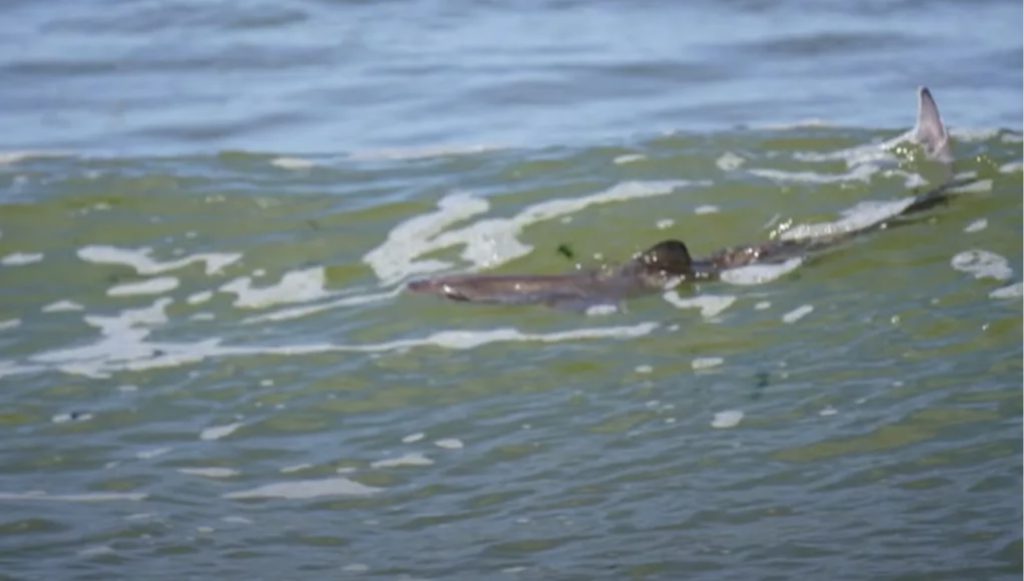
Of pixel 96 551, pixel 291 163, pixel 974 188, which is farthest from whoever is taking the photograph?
pixel 291 163

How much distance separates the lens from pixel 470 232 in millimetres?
6766

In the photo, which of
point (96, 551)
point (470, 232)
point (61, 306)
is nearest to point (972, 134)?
point (470, 232)

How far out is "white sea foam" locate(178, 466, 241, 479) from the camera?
4.49 metres

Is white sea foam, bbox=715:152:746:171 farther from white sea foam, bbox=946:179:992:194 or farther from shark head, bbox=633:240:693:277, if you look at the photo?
shark head, bbox=633:240:693:277

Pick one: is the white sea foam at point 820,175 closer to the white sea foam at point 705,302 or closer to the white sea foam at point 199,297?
the white sea foam at point 705,302

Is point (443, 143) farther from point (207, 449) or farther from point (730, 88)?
point (207, 449)

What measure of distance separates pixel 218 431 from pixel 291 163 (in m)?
2.92

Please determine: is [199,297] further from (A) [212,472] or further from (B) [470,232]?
(A) [212,472]

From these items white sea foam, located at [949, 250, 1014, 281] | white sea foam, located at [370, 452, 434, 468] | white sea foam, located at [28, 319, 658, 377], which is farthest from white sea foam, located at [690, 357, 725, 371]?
white sea foam, located at [949, 250, 1014, 281]

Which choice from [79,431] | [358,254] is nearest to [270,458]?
[79,431]

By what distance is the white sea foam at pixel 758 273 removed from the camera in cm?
591

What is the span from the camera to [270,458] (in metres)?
4.62

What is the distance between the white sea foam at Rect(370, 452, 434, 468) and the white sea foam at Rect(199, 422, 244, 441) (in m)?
0.47

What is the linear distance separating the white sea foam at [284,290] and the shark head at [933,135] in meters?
2.33
